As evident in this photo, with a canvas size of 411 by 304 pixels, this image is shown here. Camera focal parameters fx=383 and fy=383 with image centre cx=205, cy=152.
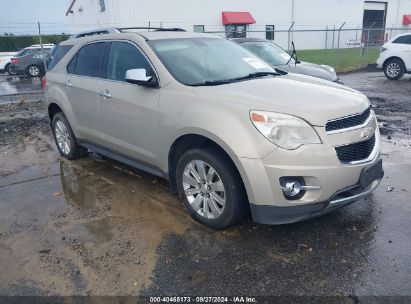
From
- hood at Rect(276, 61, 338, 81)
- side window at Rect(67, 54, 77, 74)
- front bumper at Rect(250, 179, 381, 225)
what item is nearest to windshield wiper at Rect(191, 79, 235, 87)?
front bumper at Rect(250, 179, 381, 225)

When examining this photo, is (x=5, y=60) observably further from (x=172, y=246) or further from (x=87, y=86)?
(x=172, y=246)

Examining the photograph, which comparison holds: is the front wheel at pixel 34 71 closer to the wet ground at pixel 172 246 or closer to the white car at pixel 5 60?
the white car at pixel 5 60

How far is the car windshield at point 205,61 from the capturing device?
12.9 ft

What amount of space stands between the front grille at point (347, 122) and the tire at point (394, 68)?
12.3 m

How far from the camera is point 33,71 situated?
21.3 meters

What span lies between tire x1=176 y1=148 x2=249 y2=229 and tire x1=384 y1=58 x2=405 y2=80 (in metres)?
13.1

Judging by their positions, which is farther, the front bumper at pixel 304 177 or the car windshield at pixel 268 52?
the car windshield at pixel 268 52

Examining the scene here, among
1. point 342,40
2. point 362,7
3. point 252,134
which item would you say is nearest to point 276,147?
point 252,134

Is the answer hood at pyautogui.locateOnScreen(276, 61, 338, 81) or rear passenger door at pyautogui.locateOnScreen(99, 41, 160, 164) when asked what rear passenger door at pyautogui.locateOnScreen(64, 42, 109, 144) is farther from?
hood at pyautogui.locateOnScreen(276, 61, 338, 81)

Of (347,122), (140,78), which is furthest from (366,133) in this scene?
(140,78)

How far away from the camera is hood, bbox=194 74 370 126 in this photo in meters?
3.16

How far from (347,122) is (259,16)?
3594 cm

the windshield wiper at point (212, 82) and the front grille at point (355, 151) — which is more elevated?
the windshield wiper at point (212, 82)

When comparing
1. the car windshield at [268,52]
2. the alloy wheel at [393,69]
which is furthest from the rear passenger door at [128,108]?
the alloy wheel at [393,69]
